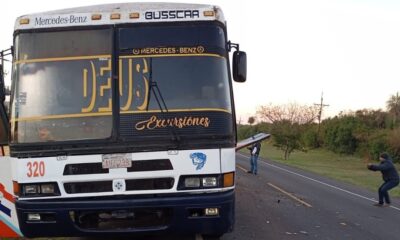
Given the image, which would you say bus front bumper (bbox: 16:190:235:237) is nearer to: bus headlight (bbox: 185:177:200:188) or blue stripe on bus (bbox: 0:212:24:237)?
bus headlight (bbox: 185:177:200:188)

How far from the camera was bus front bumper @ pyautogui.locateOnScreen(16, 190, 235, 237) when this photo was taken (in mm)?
6184

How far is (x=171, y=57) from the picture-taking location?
6434mm

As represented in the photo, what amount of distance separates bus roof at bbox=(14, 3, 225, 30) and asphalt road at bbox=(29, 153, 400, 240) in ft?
10.9

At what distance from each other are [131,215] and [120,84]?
61.5 inches

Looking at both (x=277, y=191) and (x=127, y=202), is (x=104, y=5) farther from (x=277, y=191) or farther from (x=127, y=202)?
(x=277, y=191)

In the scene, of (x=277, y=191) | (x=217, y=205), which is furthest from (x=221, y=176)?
(x=277, y=191)

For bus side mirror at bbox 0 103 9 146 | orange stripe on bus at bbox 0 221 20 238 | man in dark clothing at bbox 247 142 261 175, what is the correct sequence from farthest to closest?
man in dark clothing at bbox 247 142 261 175 < orange stripe on bus at bbox 0 221 20 238 < bus side mirror at bbox 0 103 9 146

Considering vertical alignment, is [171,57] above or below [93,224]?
above

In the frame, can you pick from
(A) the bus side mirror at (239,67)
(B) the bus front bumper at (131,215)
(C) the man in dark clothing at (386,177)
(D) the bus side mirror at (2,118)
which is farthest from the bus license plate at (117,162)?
(C) the man in dark clothing at (386,177)

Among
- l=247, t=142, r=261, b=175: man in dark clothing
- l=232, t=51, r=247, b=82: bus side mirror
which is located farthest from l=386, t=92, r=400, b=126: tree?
l=232, t=51, r=247, b=82: bus side mirror

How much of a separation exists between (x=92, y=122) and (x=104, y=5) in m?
1.66

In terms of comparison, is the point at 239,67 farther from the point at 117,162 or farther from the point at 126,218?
the point at 126,218

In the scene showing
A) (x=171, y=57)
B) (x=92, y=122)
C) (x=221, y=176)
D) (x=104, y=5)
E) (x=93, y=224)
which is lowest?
(x=93, y=224)

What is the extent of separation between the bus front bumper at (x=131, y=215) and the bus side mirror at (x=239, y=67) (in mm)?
1563
